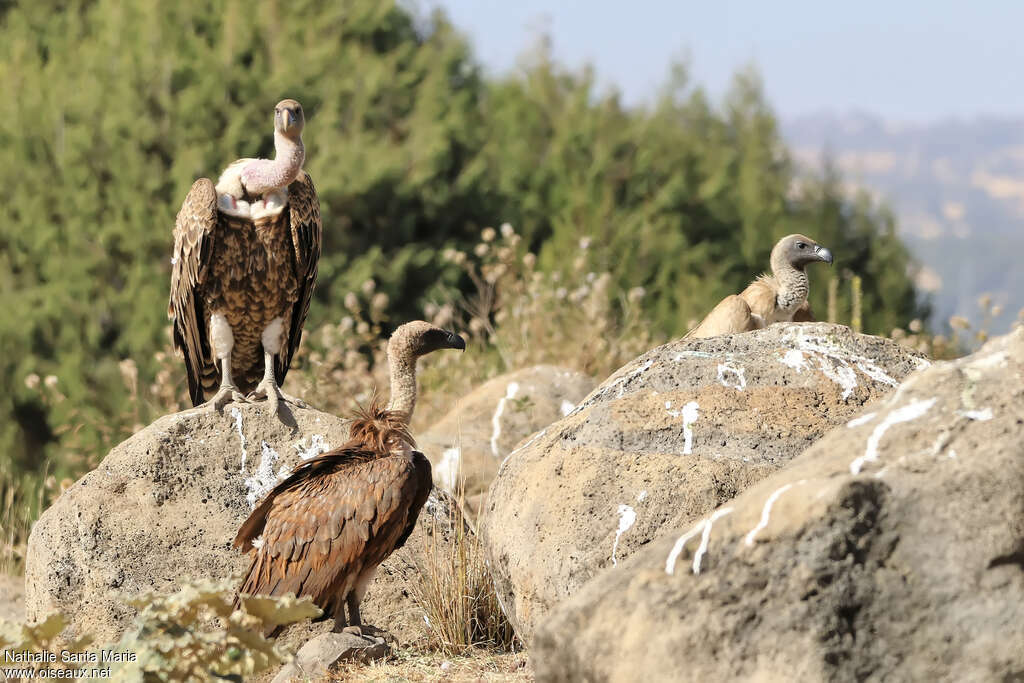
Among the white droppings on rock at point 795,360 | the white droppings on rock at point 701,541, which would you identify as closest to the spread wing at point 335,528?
the white droppings on rock at point 795,360

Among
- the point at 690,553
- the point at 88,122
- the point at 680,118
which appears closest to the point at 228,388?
the point at 690,553

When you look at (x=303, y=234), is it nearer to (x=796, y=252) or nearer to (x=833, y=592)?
(x=796, y=252)

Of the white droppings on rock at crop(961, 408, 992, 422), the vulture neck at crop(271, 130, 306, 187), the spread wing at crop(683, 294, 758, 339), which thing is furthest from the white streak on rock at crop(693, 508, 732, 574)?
the vulture neck at crop(271, 130, 306, 187)

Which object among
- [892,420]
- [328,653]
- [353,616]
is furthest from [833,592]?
[353,616]

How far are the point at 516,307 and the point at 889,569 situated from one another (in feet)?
24.9

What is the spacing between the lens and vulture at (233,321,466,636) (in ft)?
17.1

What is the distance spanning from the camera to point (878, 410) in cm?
394

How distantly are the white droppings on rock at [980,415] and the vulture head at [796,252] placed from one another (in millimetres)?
4649

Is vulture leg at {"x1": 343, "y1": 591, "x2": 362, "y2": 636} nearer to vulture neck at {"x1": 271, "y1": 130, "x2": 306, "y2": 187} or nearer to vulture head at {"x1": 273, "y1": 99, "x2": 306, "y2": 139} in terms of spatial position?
vulture neck at {"x1": 271, "y1": 130, "x2": 306, "y2": 187}

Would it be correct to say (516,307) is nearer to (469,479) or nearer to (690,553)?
(469,479)

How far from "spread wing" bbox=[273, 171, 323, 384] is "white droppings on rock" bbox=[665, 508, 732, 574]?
12.2 feet

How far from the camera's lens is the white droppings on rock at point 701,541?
3.56m

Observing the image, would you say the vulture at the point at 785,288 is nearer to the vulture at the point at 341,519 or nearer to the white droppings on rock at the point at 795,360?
the white droppings on rock at the point at 795,360

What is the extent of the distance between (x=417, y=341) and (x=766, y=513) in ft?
8.52
